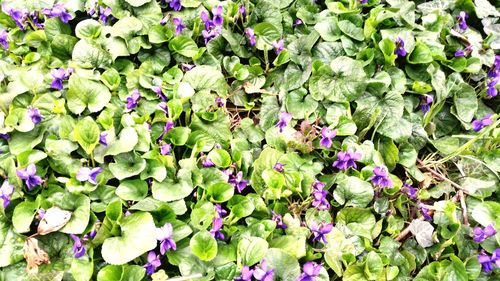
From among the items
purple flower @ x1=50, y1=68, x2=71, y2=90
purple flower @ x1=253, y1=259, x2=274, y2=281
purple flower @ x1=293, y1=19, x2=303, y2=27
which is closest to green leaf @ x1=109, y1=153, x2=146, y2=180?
purple flower @ x1=50, y1=68, x2=71, y2=90

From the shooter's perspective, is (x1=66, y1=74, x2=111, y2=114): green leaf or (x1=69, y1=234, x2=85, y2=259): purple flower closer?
(x1=69, y1=234, x2=85, y2=259): purple flower

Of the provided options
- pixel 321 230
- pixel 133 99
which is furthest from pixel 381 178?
pixel 133 99

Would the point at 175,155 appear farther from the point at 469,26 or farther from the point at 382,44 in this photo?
the point at 469,26

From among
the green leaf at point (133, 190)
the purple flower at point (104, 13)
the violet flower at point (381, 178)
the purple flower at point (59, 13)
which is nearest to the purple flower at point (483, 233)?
the violet flower at point (381, 178)

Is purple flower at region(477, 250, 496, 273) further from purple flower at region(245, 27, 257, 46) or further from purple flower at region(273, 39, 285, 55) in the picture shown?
purple flower at region(245, 27, 257, 46)

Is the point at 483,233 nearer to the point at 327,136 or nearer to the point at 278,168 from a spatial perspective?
the point at 327,136

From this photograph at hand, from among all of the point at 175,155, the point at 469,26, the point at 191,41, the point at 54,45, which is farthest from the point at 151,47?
the point at 469,26

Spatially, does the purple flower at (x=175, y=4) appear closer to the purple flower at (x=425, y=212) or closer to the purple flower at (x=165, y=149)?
the purple flower at (x=165, y=149)
